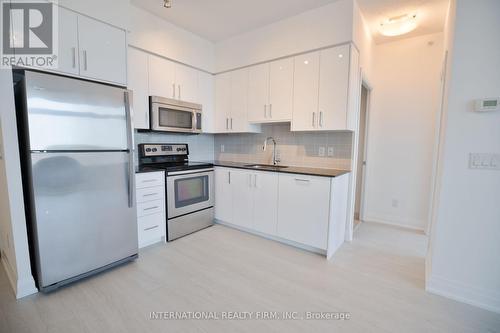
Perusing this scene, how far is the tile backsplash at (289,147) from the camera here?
303 centimetres

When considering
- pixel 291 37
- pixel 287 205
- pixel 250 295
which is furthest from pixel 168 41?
pixel 250 295

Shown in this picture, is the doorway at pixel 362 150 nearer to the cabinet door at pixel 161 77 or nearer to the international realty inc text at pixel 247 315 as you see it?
the international realty inc text at pixel 247 315

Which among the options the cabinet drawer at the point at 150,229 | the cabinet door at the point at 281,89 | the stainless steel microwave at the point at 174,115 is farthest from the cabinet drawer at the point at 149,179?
the cabinet door at the point at 281,89

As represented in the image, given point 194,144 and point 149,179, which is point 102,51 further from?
point 194,144

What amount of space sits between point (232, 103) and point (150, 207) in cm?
189

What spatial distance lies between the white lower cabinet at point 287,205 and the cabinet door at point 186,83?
3.76 ft

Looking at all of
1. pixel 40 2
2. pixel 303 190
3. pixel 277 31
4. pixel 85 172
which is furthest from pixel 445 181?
pixel 40 2

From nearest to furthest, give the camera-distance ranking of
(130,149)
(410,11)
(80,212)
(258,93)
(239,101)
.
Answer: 1. (80,212)
2. (130,149)
3. (410,11)
4. (258,93)
5. (239,101)

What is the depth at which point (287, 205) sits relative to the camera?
272cm

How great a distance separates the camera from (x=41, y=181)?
5.71 feet

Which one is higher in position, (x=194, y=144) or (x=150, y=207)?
(x=194, y=144)

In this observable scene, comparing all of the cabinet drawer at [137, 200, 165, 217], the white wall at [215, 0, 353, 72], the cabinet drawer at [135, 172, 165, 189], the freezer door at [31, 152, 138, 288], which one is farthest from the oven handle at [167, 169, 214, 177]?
the white wall at [215, 0, 353, 72]

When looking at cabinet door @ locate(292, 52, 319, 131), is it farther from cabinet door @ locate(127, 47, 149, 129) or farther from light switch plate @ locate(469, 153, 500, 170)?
cabinet door @ locate(127, 47, 149, 129)

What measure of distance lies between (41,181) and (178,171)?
4.31 feet
